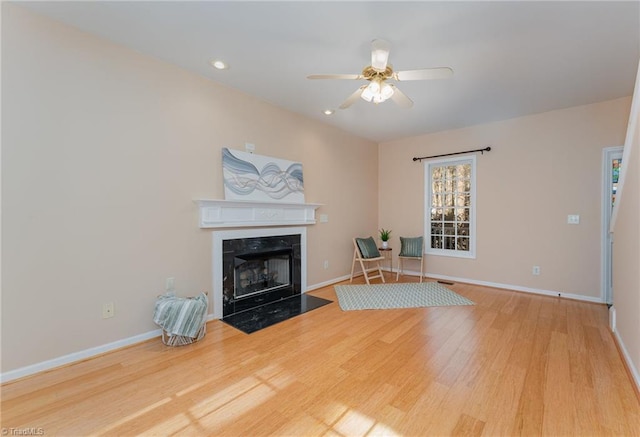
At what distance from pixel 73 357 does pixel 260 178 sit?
2.31m

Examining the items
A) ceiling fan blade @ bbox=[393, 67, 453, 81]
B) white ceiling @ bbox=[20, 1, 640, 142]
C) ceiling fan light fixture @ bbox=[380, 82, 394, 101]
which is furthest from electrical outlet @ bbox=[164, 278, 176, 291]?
ceiling fan blade @ bbox=[393, 67, 453, 81]

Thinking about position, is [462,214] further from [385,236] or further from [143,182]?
[143,182]

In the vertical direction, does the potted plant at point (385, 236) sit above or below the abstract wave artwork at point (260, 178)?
below

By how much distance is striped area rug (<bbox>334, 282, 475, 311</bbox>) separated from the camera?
342 cm

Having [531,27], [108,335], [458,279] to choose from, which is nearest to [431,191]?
[458,279]

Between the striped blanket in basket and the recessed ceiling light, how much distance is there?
223 cm

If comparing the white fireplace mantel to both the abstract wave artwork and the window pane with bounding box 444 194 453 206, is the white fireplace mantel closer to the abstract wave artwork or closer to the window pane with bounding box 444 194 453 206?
the abstract wave artwork

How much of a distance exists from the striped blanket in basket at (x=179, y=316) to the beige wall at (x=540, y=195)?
12.8 ft

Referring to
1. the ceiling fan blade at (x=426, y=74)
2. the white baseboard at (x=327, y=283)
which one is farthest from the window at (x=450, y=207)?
the ceiling fan blade at (x=426, y=74)

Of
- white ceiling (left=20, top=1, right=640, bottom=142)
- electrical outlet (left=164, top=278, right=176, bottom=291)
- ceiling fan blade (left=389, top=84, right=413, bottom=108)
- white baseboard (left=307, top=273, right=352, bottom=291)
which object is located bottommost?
white baseboard (left=307, top=273, right=352, bottom=291)

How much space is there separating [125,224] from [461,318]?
3.45 m

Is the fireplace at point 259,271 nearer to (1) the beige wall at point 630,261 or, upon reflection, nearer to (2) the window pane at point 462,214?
(2) the window pane at point 462,214

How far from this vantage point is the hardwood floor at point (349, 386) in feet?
4.91

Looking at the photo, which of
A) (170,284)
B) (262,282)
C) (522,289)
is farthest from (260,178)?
(522,289)
